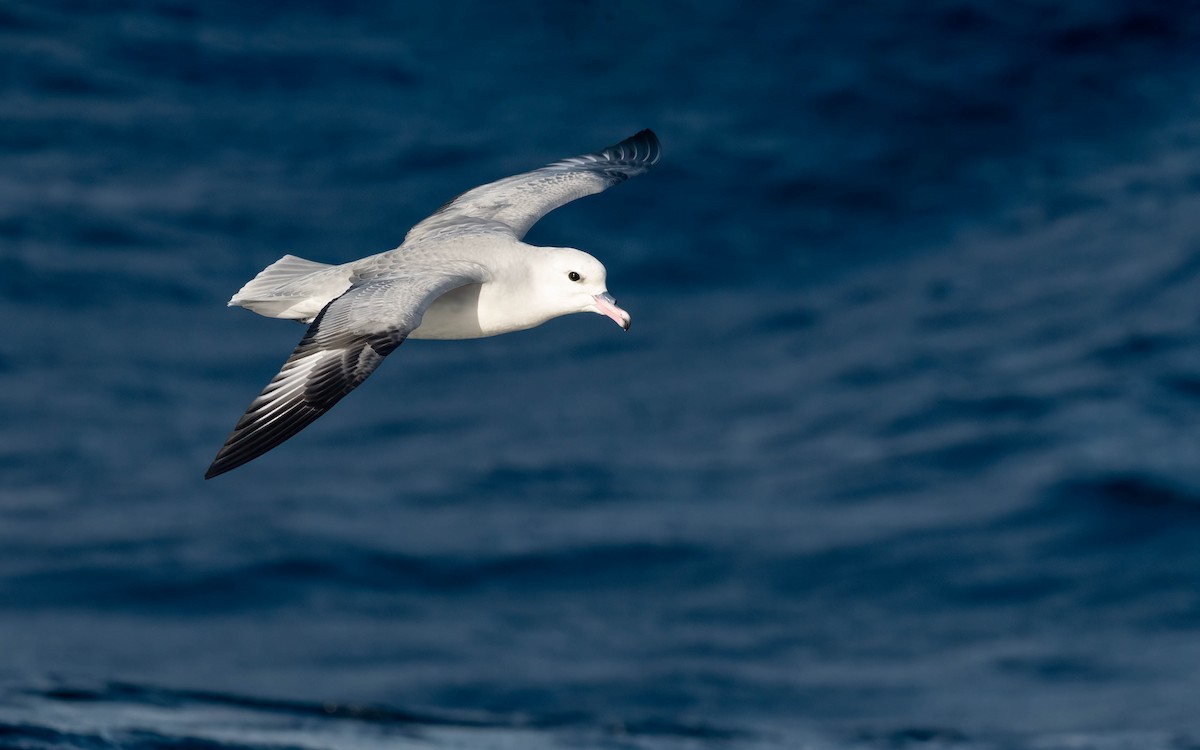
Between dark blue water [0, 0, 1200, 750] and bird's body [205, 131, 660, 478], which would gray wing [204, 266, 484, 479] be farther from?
dark blue water [0, 0, 1200, 750]

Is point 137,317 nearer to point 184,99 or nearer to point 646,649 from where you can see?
point 184,99

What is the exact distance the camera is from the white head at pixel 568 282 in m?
8.77

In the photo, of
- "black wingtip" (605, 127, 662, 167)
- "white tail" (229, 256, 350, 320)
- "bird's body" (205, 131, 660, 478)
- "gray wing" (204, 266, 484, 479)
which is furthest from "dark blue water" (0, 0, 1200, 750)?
"gray wing" (204, 266, 484, 479)

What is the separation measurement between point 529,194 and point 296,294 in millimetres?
1871

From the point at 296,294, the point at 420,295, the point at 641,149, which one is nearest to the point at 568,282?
the point at 420,295

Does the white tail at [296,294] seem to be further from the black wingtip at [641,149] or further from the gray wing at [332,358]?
the black wingtip at [641,149]

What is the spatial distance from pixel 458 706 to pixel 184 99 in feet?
30.9

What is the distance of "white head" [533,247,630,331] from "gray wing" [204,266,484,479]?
2.32ft

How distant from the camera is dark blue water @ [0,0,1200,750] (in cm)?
2073

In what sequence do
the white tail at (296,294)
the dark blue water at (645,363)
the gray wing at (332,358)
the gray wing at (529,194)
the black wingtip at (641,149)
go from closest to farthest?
the gray wing at (332,358) → the white tail at (296,294) → the gray wing at (529,194) → the black wingtip at (641,149) → the dark blue water at (645,363)

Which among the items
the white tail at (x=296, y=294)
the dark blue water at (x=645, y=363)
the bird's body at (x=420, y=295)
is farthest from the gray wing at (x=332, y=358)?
the dark blue water at (x=645, y=363)

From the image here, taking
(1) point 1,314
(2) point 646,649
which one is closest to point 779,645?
(2) point 646,649

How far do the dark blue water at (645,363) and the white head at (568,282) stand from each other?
11172 millimetres

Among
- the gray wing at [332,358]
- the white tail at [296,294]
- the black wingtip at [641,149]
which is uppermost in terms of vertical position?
the black wingtip at [641,149]
